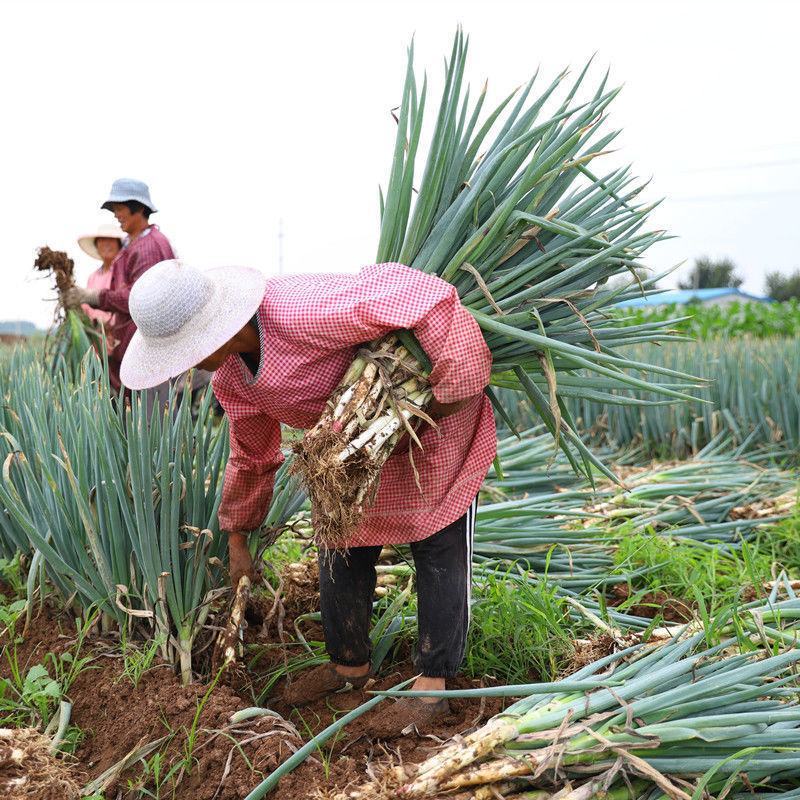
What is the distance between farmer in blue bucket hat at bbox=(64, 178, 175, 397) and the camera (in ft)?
13.3

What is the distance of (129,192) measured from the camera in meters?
4.18

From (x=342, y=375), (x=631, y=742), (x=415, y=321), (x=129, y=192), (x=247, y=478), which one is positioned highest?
(x=129, y=192)

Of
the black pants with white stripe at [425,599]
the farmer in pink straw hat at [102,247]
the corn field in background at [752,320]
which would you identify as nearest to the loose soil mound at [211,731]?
the black pants with white stripe at [425,599]

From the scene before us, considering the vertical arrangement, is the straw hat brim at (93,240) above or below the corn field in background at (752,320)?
above

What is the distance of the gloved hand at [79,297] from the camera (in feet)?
13.3

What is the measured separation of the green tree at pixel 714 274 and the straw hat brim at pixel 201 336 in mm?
46178

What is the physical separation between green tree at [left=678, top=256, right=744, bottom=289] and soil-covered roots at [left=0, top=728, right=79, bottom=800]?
46525 millimetres

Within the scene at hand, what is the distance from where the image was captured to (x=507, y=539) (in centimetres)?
290

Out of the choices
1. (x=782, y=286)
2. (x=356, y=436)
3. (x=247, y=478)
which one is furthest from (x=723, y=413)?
(x=782, y=286)

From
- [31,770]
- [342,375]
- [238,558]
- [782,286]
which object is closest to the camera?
[31,770]

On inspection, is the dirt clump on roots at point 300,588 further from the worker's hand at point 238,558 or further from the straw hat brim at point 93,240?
the straw hat brim at point 93,240

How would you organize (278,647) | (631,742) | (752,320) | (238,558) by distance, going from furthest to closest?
(752,320) → (278,647) → (238,558) → (631,742)

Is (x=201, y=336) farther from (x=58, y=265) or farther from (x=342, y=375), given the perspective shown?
(x=58, y=265)

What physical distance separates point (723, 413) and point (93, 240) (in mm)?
3703
